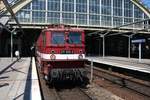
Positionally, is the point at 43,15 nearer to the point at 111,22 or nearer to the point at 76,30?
the point at 111,22

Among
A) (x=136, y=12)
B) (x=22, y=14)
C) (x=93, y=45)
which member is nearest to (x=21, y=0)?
(x=22, y=14)

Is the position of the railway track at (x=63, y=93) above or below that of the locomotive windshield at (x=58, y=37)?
below

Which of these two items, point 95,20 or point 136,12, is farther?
point 136,12

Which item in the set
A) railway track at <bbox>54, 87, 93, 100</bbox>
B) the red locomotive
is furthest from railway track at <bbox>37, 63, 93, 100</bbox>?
the red locomotive

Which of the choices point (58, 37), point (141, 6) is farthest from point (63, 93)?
point (141, 6)

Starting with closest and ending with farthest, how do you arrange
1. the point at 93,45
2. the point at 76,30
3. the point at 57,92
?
the point at 57,92 → the point at 76,30 → the point at 93,45

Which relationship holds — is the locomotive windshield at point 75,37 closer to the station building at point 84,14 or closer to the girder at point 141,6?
the station building at point 84,14

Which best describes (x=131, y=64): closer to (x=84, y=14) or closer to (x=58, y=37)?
(x=58, y=37)

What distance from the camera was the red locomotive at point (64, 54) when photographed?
15965 mm

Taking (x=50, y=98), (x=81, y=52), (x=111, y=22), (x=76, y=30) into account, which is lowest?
(x=50, y=98)

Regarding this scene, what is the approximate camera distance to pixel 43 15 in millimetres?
65000

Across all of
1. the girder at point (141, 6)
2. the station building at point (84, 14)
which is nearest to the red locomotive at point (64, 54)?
the station building at point (84, 14)

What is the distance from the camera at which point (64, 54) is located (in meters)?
16.3

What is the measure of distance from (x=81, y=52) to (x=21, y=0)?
52492 millimetres
